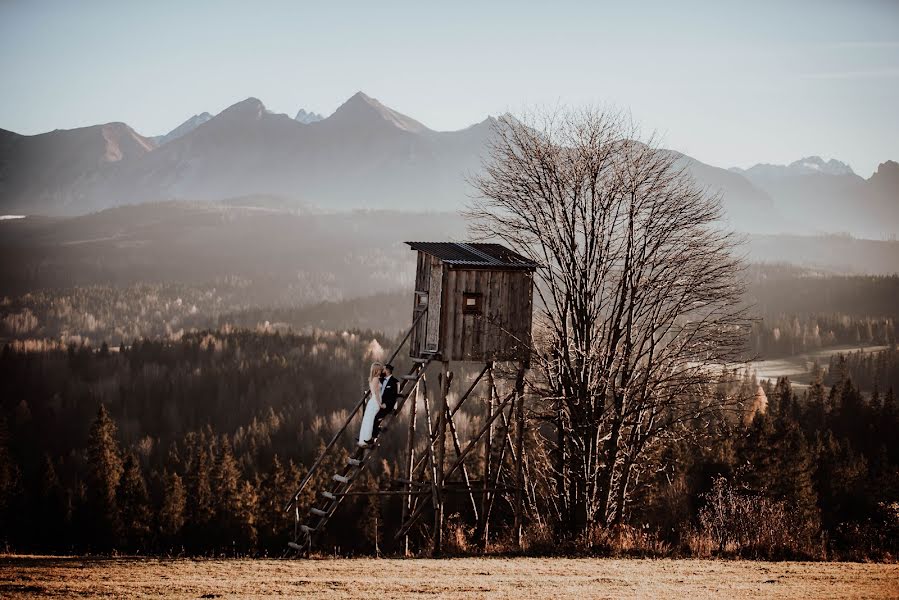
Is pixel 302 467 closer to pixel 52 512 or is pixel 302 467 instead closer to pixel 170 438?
pixel 52 512

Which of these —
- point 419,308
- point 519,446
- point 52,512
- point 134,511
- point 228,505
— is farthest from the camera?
point 52,512

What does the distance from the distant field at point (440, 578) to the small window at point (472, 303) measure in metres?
8.44

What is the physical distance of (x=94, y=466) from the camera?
84250 millimetres

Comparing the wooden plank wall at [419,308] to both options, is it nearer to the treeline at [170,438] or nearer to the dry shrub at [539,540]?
the dry shrub at [539,540]

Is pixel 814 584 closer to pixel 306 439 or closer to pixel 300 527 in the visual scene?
pixel 300 527

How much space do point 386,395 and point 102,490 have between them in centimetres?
6189

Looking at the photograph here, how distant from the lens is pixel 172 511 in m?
85.9

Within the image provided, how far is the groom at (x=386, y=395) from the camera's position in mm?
29797

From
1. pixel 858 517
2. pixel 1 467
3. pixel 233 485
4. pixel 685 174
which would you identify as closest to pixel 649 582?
pixel 685 174

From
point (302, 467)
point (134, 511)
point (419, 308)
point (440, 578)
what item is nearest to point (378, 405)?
point (419, 308)

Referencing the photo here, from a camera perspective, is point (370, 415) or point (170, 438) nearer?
point (370, 415)

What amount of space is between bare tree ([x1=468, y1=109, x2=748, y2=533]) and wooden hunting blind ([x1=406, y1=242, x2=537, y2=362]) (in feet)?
2.97

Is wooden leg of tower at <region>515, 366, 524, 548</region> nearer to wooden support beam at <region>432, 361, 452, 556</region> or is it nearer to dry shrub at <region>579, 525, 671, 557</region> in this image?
wooden support beam at <region>432, 361, 452, 556</region>

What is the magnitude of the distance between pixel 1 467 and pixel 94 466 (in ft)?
38.4
